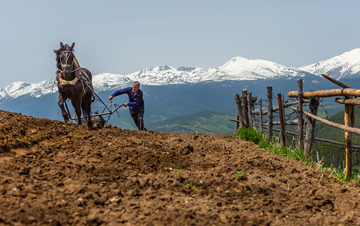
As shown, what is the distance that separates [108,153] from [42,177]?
5.34 feet

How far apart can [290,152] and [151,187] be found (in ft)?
17.8

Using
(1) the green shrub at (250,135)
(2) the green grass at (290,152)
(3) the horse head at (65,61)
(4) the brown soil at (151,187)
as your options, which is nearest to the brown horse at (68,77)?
(3) the horse head at (65,61)

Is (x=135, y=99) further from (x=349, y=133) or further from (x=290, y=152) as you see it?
(x=349, y=133)

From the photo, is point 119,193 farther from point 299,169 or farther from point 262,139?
point 262,139

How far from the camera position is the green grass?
6.13m

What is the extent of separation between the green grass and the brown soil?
836mm

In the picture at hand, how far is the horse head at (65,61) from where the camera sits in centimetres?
888

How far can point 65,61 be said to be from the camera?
893cm

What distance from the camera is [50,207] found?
309 cm

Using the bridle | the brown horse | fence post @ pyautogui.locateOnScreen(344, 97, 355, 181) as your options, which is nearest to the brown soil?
fence post @ pyautogui.locateOnScreen(344, 97, 355, 181)

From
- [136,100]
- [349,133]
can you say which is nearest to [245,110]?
[136,100]

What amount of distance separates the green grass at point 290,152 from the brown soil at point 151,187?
836mm

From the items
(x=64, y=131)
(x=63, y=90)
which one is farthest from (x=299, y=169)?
(x=63, y=90)

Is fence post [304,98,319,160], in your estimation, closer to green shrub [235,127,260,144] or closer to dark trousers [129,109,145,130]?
green shrub [235,127,260,144]
